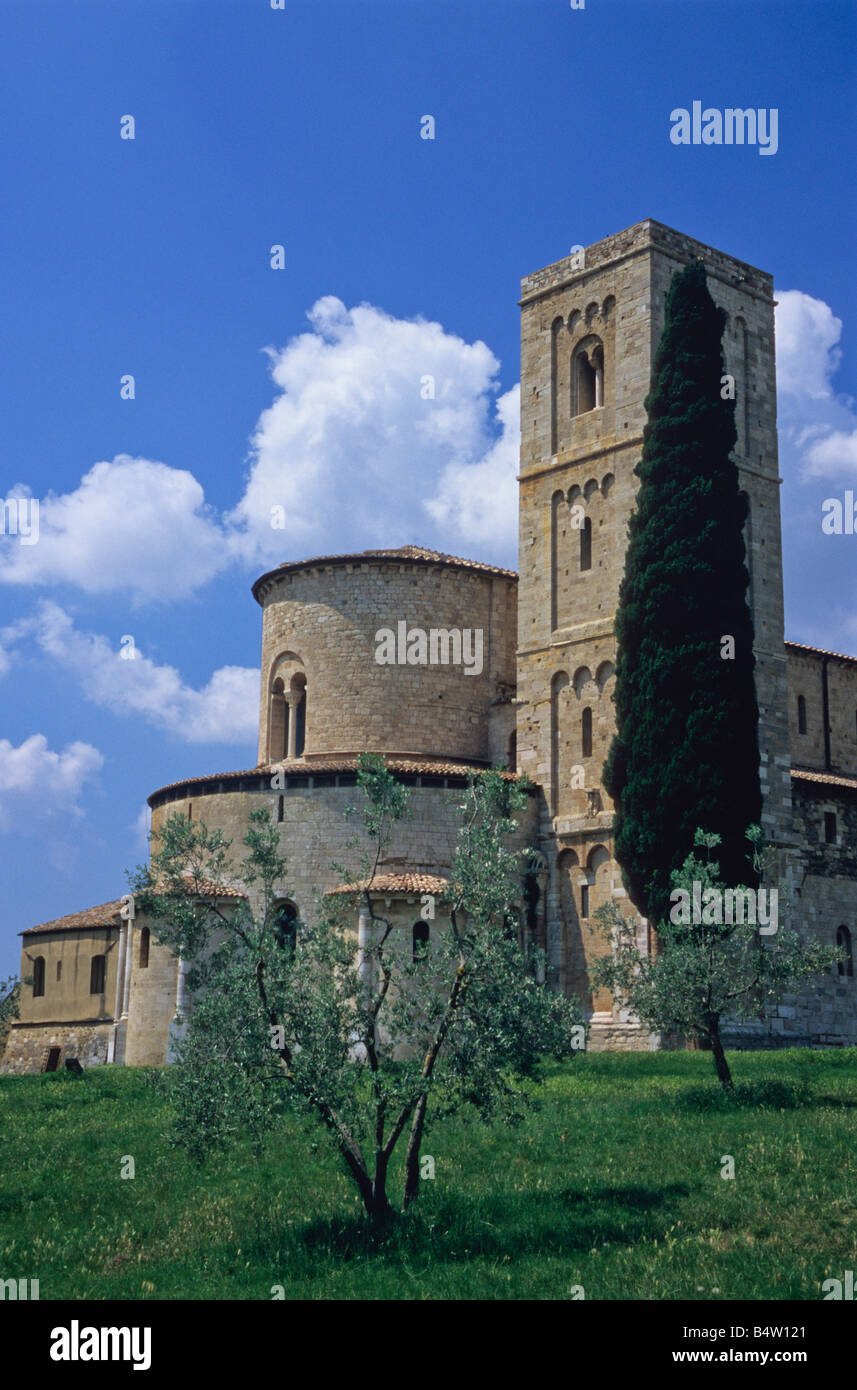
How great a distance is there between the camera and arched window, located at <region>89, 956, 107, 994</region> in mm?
41625

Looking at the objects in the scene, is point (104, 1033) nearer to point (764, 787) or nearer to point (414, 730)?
point (414, 730)

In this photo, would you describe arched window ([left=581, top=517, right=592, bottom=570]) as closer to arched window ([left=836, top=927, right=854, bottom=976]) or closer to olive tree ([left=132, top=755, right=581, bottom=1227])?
arched window ([left=836, top=927, right=854, bottom=976])

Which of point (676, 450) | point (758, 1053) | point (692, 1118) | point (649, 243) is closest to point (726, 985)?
point (692, 1118)

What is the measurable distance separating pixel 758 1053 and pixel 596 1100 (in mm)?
7151

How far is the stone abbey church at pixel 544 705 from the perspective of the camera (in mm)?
34812

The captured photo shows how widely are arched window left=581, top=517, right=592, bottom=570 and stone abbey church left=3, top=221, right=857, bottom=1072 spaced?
59mm

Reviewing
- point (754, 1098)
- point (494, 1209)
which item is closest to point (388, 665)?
point (754, 1098)

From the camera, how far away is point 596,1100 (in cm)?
2434

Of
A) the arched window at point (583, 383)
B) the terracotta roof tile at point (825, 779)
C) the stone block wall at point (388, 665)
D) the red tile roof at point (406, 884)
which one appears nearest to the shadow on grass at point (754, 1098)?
the red tile roof at point (406, 884)

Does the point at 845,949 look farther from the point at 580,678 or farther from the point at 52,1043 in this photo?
the point at 52,1043

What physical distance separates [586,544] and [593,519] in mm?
687

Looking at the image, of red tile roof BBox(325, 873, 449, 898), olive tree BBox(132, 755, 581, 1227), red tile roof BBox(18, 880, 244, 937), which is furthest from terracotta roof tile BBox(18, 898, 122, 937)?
olive tree BBox(132, 755, 581, 1227)

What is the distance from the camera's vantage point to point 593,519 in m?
37.6

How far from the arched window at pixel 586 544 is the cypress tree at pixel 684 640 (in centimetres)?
287
